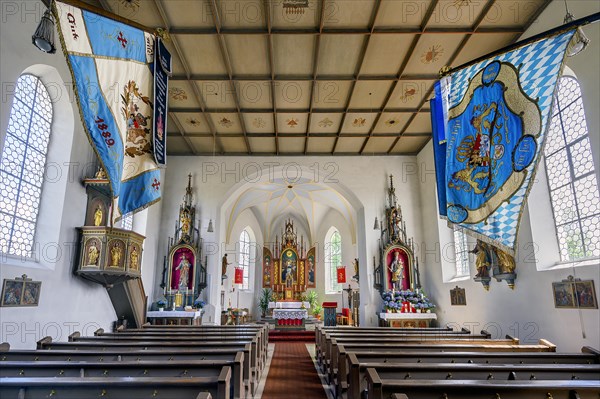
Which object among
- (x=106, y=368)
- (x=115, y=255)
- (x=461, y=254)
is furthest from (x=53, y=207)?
(x=461, y=254)

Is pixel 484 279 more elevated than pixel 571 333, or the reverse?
pixel 484 279

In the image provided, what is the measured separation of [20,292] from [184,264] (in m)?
7.07

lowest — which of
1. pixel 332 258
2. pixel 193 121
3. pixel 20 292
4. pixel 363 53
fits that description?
pixel 20 292

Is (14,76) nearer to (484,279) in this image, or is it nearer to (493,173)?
(493,173)

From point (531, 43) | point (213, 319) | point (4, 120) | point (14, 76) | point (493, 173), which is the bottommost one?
point (213, 319)

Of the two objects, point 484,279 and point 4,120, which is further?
point 484,279

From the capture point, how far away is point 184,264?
44.3ft

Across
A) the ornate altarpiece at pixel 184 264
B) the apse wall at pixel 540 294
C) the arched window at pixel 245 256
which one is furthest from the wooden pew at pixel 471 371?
the arched window at pixel 245 256

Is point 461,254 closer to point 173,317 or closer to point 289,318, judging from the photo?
point 289,318

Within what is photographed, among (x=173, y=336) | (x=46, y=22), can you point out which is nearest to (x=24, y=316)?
(x=173, y=336)

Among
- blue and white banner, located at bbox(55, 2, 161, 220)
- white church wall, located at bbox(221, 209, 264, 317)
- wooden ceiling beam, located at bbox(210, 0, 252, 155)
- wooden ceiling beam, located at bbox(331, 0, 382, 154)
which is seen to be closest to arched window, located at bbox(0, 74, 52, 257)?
blue and white banner, located at bbox(55, 2, 161, 220)

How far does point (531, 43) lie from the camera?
4.84 meters

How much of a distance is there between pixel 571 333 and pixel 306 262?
53.1 feet

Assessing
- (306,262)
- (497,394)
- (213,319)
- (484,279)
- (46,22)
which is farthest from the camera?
(306,262)
